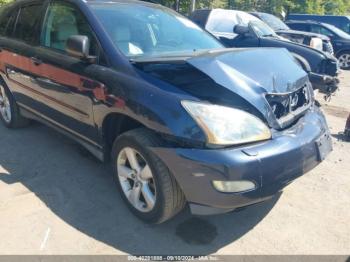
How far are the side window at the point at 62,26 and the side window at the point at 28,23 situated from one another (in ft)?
0.79

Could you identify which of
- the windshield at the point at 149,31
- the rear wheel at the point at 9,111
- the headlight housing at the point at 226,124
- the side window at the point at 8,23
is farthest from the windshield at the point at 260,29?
the headlight housing at the point at 226,124

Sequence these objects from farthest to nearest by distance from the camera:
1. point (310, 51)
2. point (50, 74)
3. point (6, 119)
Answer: point (310, 51), point (6, 119), point (50, 74)

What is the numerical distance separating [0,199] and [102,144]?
3.39 ft

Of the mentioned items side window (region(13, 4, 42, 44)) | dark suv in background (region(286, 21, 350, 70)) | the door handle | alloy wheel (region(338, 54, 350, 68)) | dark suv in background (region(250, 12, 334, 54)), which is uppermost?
side window (region(13, 4, 42, 44))

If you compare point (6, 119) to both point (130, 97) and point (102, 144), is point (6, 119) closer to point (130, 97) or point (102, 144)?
point (102, 144)

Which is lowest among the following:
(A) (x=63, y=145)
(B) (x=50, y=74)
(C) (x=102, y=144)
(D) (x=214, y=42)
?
(A) (x=63, y=145)

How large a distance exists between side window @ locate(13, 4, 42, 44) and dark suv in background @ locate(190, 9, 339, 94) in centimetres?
417

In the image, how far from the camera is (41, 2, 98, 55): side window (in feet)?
11.5

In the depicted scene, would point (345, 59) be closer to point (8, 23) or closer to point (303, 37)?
point (303, 37)

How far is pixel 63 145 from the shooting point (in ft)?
15.4

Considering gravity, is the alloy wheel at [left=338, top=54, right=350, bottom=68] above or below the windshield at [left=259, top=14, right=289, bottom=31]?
below

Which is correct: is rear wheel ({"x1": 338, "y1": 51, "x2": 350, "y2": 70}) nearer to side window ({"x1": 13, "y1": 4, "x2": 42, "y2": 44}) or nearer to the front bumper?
side window ({"x1": 13, "y1": 4, "x2": 42, "y2": 44})

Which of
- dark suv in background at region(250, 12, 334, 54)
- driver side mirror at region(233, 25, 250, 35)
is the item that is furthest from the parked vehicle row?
dark suv in background at region(250, 12, 334, 54)

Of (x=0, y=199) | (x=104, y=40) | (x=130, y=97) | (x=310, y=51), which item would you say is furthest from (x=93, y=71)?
(x=310, y=51)
